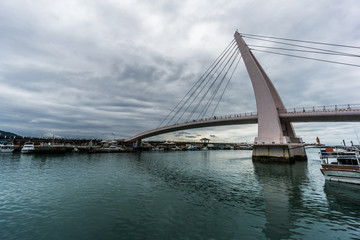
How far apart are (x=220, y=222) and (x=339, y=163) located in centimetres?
1503

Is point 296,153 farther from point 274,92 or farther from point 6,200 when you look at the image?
point 6,200

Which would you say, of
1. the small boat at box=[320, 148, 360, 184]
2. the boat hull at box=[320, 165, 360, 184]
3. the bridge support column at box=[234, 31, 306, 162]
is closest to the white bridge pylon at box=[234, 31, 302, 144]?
the bridge support column at box=[234, 31, 306, 162]

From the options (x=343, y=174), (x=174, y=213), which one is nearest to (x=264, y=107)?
(x=343, y=174)

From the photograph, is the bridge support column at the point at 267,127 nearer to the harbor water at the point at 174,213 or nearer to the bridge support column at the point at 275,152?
the bridge support column at the point at 275,152

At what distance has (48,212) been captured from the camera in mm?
7375

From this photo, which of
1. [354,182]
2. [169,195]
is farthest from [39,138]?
[354,182]

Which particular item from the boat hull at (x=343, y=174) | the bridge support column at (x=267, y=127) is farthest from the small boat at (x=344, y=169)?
the bridge support column at (x=267, y=127)

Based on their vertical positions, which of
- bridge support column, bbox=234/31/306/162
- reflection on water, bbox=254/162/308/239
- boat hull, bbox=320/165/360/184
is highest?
bridge support column, bbox=234/31/306/162

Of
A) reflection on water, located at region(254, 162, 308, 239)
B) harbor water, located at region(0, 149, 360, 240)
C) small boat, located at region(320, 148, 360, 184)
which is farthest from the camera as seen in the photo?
small boat, located at region(320, 148, 360, 184)

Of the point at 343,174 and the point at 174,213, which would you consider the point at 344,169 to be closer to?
the point at 343,174

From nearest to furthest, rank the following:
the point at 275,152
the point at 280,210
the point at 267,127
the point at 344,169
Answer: the point at 280,210 → the point at 344,169 → the point at 275,152 → the point at 267,127

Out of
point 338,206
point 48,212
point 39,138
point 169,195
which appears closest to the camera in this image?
point 48,212

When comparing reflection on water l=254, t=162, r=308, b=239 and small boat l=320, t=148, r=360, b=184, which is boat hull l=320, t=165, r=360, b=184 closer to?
small boat l=320, t=148, r=360, b=184

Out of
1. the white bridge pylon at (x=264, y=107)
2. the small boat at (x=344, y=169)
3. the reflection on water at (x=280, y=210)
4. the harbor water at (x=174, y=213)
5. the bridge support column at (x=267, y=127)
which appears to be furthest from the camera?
the white bridge pylon at (x=264, y=107)
